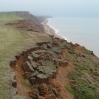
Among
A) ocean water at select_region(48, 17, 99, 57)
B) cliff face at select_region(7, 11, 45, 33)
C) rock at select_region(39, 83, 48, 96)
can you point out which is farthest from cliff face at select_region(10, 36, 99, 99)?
ocean water at select_region(48, 17, 99, 57)

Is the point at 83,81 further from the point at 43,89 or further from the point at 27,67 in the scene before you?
the point at 43,89

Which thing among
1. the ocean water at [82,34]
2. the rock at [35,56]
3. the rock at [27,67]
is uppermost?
the rock at [35,56]

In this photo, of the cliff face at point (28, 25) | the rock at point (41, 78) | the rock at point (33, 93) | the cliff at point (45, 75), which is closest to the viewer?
the rock at point (33, 93)

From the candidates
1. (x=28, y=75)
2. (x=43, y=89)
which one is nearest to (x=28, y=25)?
(x=28, y=75)

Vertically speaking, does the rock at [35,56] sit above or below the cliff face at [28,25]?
above

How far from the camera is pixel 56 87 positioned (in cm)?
1380

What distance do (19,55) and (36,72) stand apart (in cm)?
235

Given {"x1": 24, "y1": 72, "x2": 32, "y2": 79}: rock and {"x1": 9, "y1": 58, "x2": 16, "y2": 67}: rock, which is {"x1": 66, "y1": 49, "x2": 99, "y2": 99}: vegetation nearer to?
{"x1": 24, "y1": 72, "x2": 32, "y2": 79}: rock

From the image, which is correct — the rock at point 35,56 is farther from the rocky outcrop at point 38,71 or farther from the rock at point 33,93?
the rock at point 33,93

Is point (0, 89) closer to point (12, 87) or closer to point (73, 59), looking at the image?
point (12, 87)

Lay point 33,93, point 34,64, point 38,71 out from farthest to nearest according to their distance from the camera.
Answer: point 34,64
point 38,71
point 33,93

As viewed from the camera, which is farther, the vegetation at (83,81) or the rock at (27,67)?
the vegetation at (83,81)

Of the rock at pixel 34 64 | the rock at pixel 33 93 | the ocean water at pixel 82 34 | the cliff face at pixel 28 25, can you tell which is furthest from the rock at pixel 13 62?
the ocean water at pixel 82 34

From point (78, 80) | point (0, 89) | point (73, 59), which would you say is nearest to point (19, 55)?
point (78, 80)
